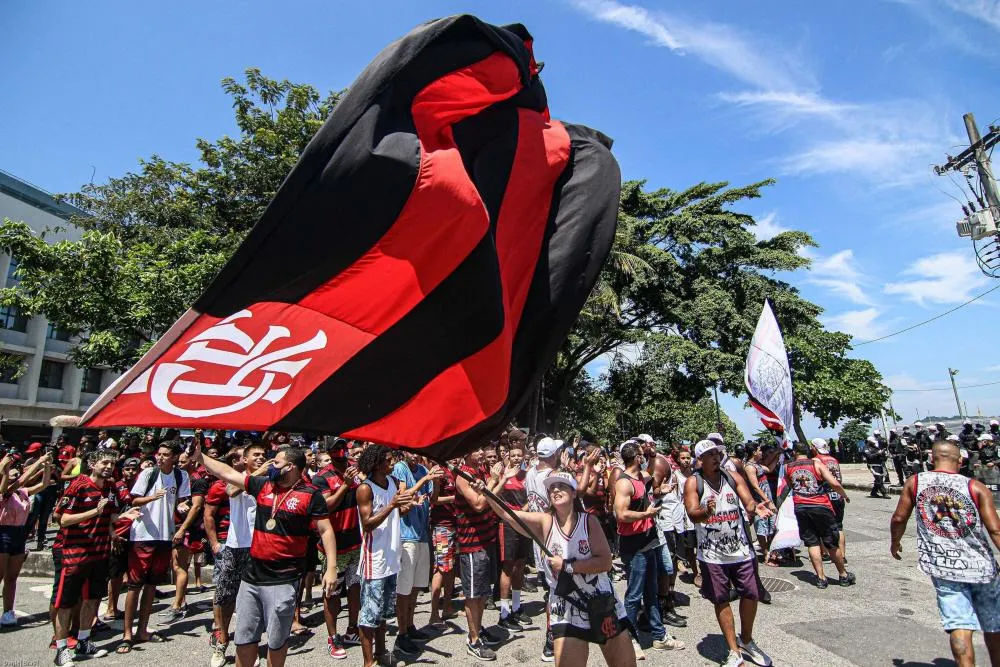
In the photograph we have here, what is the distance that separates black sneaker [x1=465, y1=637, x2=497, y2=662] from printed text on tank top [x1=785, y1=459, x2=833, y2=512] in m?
4.96

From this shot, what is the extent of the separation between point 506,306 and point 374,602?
A: 3367 mm

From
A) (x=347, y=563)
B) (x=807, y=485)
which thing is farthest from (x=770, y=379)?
(x=347, y=563)

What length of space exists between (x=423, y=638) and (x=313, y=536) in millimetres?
1960

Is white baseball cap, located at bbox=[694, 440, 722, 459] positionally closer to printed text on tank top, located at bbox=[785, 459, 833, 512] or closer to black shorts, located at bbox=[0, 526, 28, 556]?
printed text on tank top, located at bbox=[785, 459, 833, 512]

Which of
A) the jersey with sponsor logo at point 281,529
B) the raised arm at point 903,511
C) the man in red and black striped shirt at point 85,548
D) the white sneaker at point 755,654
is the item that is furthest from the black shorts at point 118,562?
the raised arm at point 903,511

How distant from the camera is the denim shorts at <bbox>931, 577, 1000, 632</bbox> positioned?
4184mm

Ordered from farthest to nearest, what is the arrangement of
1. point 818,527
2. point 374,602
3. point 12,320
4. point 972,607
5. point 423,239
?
point 12,320 → point 818,527 → point 374,602 → point 972,607 → point 423,239

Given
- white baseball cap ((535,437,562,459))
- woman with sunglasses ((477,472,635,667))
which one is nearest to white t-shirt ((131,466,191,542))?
white baseball cap ((535,437,562,459))

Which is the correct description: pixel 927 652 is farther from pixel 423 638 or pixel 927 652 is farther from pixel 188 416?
pixel 188 416

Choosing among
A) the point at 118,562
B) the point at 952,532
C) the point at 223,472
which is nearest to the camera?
the point at 952,532

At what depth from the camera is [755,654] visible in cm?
489

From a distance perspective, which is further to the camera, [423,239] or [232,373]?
[423,239]

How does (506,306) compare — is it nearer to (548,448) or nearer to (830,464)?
(548,448)

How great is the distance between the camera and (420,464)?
22.8 ft
